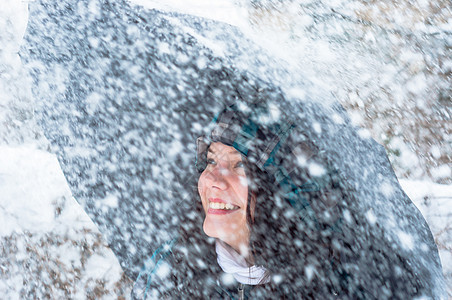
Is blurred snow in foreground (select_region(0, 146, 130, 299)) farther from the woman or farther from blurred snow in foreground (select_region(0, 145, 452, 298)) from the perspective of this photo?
the woman

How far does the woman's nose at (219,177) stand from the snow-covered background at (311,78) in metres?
0.33

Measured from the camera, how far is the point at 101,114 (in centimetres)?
103

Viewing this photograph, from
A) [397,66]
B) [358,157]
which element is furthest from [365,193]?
[397,66]

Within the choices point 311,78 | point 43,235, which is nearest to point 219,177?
point 311,78

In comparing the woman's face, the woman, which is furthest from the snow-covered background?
the woman's face

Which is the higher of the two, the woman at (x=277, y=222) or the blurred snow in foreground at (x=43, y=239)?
the woman at (x=277, y=222)

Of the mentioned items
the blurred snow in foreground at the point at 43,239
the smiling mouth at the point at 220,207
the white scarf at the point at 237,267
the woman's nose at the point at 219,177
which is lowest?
the blurred snow in foreground at the point at 43,239

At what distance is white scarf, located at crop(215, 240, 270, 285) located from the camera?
2.86ft

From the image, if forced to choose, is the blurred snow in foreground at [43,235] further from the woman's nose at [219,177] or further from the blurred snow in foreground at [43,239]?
the woman's nose at [219,177]

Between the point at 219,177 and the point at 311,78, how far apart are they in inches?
13.5

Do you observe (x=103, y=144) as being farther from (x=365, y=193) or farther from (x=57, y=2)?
(x=365, y=193)

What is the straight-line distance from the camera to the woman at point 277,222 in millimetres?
812

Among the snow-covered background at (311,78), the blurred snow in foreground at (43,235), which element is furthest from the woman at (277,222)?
the blurred snow in foreground at (43,235)

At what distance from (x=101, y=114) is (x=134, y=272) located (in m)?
0.44
